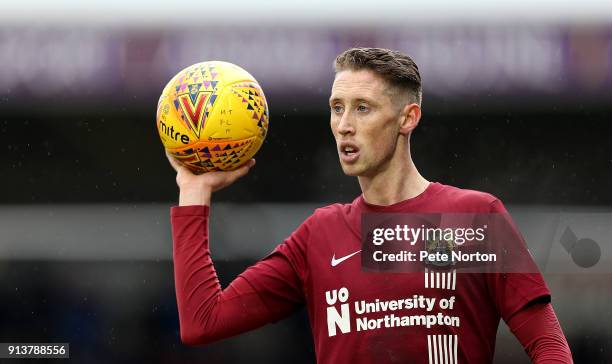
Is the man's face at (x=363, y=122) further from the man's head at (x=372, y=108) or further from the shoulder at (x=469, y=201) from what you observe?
the shoulder at (x=469, y=201)

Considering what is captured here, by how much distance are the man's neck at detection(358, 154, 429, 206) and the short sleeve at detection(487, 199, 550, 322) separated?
0.28 meters

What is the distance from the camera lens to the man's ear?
2.62 m

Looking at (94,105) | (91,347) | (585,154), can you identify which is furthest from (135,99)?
(585,154)

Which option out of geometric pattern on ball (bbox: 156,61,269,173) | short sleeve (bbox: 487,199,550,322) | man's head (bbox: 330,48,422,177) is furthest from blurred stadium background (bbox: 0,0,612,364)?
short sleeve (bbox: 487,199,550,322)

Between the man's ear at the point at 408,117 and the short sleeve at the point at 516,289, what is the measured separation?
0.37m

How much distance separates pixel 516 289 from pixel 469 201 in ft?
0.92

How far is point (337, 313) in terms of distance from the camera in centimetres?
254

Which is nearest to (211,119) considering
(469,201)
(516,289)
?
(469,201)

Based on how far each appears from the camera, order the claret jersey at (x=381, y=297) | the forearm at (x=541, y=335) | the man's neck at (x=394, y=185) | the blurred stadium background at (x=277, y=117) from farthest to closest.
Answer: the blurred stadium background at (x=277, y=117), the man's neck at (x=394, y=185), the claret jersey at (x=381, y=297), the forearm at (x=541, y=335)

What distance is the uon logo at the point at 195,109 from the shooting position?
2.66 meters

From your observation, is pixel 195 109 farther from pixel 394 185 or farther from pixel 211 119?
pixel 394 185

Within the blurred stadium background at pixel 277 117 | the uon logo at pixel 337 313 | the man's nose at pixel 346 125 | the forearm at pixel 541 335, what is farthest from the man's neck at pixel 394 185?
the blurred stadium background at pixel 277 117

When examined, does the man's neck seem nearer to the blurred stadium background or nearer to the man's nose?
the man's nose

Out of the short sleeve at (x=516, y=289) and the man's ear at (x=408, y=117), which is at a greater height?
the man's ear at (x=408, y=117)
